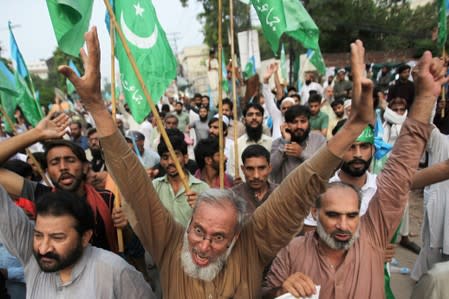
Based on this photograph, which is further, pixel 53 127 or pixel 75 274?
pixel 53 127

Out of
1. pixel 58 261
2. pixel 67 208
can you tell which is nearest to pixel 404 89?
pixel 67 208

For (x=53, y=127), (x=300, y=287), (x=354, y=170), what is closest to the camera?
(x=300, y=287)

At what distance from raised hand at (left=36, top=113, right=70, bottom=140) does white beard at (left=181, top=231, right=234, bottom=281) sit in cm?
106

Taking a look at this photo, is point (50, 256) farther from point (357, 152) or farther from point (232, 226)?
point (357, 152)

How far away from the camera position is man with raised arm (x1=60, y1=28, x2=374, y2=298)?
1.47 meters

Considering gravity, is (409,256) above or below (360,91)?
below

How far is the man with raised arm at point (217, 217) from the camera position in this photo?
147 centimetres

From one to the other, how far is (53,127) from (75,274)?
867 millimetres

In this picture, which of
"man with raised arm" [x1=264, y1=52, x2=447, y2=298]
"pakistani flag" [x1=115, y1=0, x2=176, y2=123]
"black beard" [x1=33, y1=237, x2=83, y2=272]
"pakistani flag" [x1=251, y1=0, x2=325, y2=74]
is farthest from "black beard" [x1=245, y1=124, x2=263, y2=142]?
A: "black beard" [x1=33, y1=237, x2=83, y2=272]

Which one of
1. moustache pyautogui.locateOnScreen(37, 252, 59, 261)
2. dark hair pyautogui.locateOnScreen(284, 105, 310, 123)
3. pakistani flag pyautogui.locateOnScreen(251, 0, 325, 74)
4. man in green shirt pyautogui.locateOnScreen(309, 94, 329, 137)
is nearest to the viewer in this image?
moustache pyautogui.locateOnScreen(37, 252, 59, 261)

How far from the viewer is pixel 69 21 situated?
95.0 inches

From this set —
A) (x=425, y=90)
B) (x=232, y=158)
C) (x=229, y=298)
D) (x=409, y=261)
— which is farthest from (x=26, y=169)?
(x=409, y=261)

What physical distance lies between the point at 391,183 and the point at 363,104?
2.16 ft

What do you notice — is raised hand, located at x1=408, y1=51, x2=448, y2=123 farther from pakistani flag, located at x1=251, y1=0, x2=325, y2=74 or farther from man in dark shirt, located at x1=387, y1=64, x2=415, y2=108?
man in dark shirt, located at x1=387, y1=64, x2=415, y2=108
